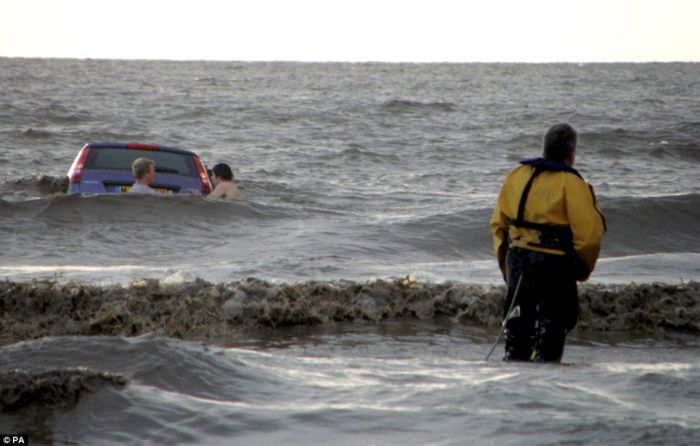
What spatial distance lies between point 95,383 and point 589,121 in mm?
42634

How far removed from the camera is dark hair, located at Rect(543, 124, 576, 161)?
717 cm

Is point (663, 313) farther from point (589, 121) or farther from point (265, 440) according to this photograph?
point (589, 121)

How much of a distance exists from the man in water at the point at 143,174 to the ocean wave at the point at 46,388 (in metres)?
9.03

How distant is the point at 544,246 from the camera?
7.14 m

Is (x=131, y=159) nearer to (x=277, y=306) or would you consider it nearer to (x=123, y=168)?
(x=123, y=168)

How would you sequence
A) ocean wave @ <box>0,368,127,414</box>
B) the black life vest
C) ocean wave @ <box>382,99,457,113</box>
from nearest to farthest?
1. ocean wave @ <box>0,368,127,414</box>
2. the black life vest
3. ocean wave @ <box>382,99,457,113</box>

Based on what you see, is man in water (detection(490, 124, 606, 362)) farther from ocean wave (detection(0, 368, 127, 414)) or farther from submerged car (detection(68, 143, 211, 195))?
submerged car (detection(68, 143, 211, 195))

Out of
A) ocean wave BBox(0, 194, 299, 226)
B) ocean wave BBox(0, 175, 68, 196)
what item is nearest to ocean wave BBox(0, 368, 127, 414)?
ocean wave BBox(0, 194, 299, 226)

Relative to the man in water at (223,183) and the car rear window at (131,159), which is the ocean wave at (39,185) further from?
the car rear window at (131,159)

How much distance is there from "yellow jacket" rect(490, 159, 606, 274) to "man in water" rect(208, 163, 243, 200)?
10244mm

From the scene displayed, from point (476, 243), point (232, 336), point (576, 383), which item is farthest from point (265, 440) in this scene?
point (476, 243)

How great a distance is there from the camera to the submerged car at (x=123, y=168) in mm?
16250

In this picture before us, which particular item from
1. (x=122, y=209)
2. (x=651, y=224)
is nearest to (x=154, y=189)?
(x=122, y=209)

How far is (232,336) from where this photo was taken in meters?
9.63
